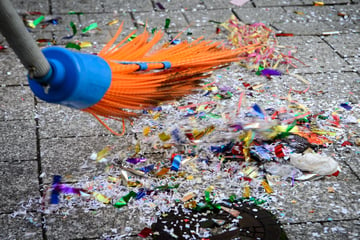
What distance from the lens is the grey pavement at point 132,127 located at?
8.28ft

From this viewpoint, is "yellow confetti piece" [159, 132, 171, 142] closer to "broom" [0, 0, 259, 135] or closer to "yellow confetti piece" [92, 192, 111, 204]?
"broom" [0, 0, 259, 135]

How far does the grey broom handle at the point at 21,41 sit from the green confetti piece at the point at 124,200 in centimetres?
83

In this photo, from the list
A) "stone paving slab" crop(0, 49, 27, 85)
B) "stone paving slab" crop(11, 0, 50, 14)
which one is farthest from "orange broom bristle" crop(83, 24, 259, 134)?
"stone paving slab" crop(11, 0, 50, 14)

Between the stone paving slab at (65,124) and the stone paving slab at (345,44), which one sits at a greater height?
the stone paving slab at (65,124)

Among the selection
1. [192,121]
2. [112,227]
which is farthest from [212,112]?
[112,227]

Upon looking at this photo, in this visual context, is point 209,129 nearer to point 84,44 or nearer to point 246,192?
point 246,192

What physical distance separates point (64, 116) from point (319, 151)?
63.0 inches

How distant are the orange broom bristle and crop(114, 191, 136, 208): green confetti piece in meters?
0.41

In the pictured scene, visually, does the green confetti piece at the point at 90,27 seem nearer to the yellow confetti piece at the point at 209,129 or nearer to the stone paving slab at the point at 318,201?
the yellow confetti piece at the point at 209,129

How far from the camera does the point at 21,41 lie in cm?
202

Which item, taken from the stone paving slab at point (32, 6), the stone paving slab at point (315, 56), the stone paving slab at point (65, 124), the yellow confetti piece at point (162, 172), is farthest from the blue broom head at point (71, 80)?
the stone paving slab at point (32, 6)

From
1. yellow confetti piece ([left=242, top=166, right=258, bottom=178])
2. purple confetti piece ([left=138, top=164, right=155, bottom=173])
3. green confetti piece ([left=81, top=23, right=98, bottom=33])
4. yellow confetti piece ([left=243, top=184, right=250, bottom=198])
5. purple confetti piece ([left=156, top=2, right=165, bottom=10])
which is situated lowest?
yellow confetti piece ([left=242, top=166, right=258, bottom=178])

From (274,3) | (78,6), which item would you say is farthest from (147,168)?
(274,3)

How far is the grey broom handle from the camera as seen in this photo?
1.93 meters
